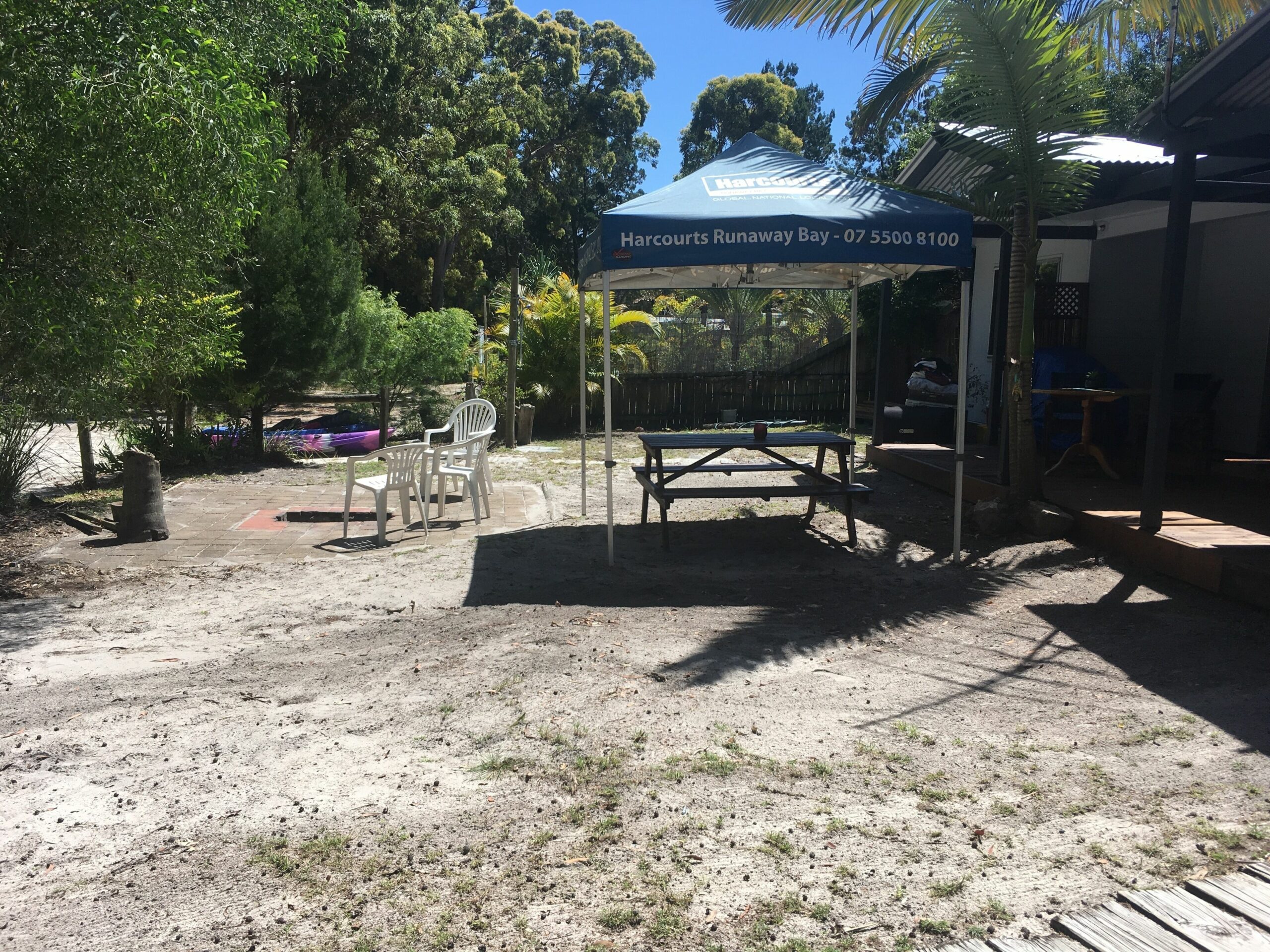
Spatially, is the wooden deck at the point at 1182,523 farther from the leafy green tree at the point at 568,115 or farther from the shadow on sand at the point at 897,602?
the leafy green tree at the point at 568,115

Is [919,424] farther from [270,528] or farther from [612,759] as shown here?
[612,759]

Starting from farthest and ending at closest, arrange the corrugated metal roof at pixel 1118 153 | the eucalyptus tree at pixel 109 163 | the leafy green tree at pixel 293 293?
1. the leafy green tree at pixel 293 293
2. the corrugated metal roof at pixel 1118 153
3. the eucalyptus tree at pixel 109 163

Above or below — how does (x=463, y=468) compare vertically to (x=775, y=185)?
below


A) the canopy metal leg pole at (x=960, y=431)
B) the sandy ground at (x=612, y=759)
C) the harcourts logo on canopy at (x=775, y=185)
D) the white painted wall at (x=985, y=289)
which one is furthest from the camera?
the white painted wall at (x=985, y=289)

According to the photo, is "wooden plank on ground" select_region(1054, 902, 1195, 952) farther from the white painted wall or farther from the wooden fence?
the wooden fence

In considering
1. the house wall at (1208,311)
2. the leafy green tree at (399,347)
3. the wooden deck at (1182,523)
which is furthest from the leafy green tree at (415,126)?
the wooden deck at (1182,523)

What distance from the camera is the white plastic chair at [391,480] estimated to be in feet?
24.6

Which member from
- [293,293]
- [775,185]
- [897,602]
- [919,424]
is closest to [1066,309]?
[919,424]

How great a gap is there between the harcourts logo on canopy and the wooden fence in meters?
10.3

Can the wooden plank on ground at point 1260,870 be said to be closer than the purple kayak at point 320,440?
Yes

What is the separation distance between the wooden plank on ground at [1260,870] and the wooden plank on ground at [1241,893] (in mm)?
18

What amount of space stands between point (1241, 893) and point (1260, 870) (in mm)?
191

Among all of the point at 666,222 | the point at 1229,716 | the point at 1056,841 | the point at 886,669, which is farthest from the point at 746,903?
the point at 666,222

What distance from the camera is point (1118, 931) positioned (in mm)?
2508
